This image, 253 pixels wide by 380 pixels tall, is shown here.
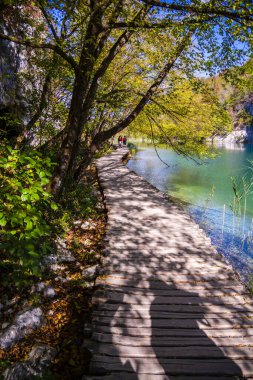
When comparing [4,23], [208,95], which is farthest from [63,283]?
[4,23]

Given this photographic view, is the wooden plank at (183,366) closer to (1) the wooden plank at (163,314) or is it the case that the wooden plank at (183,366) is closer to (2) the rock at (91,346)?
(2) the rock at (91,346)

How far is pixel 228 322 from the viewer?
13.2 feet

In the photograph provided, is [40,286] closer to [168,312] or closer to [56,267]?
[56,267]

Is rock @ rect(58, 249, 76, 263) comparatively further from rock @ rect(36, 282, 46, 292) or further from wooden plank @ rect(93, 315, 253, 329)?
wooden plank @ rect(93, 315, 253, 329)

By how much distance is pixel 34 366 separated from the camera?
137 inches

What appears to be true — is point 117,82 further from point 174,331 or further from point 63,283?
point 174,331

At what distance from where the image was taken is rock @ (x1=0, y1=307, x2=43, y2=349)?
388cm

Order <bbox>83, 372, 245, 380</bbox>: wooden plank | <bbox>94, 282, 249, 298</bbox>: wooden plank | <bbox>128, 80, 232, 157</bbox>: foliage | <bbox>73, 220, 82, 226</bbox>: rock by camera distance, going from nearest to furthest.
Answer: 1. <bbox>83, 372, 245, 380</bbox>: wooden plank
2. <bbox>94, 282, 249, 298</bbox>: wooden plank
3. <bbox>73, 220, 82, 226</bbox>: rock
4. <bbox>128, 80, 232, 157</bbox>: foliage

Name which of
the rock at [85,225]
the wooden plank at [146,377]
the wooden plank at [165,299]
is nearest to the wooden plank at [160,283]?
the wooden plank at [165,299]

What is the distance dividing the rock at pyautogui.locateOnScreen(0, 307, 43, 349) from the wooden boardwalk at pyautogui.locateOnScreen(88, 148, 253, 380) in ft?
3.29

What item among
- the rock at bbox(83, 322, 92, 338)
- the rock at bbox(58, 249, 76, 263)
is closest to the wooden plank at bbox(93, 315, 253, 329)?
the rock at bbox(83, 322, 92, 338)

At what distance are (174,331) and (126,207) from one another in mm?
5490

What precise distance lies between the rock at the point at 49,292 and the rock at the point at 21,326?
428mm

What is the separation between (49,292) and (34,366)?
5.15 ft
